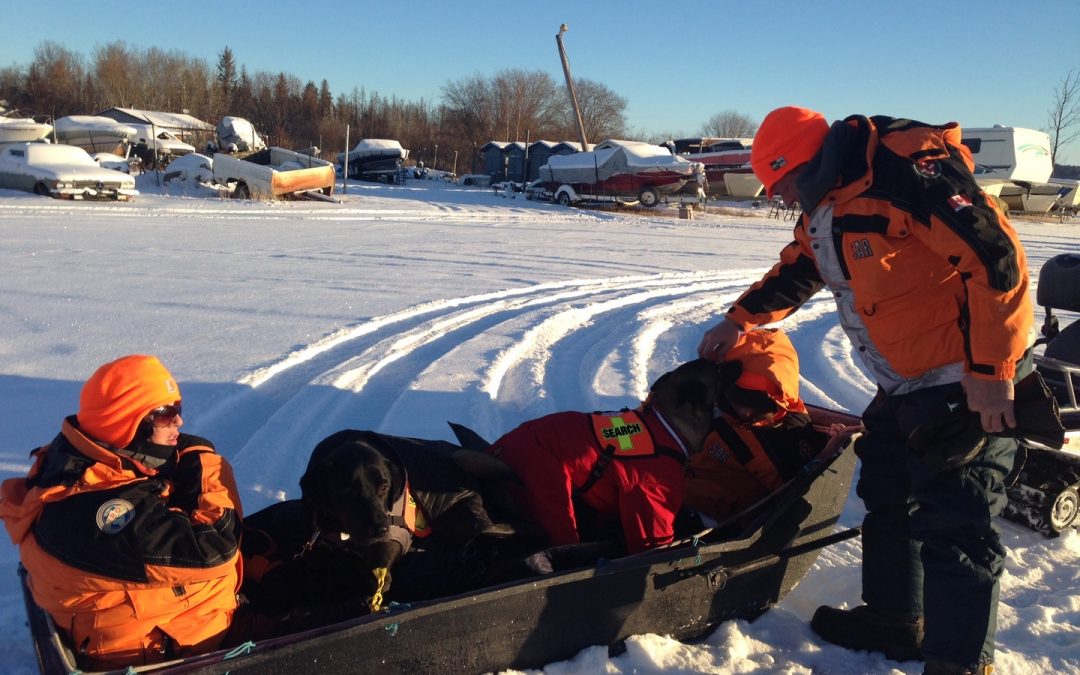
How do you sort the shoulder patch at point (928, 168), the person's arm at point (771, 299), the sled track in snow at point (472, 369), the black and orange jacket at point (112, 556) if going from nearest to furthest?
the black and orange jacket at point (112, 556) < the shoulder patch at point (928, 168) < the person's arm at point (771, 299) < the sled track in snow at point (472, 369)

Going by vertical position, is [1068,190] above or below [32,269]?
above

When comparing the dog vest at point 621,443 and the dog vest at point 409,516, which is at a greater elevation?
the dog vest at point 621,443

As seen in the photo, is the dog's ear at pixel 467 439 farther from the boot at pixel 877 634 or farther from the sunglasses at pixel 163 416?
the boot at pixel 877 634

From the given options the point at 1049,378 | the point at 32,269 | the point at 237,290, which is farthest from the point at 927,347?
the point at 32,269

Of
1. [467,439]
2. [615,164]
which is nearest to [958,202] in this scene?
[467,439]

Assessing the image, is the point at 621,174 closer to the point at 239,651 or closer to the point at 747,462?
the point at 747,462

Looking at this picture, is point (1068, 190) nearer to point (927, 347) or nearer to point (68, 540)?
point (927, 347)

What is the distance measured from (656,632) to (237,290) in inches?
260

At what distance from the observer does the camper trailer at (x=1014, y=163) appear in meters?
25.0

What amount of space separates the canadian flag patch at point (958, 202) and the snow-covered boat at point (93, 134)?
3469 centimetres

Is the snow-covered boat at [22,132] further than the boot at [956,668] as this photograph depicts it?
Yes

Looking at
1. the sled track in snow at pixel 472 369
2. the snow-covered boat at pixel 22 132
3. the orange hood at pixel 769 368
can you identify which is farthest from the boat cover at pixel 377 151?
the orange hood at pixel 769 368

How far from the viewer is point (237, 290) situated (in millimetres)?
7953

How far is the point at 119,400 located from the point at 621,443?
1.61 metres
